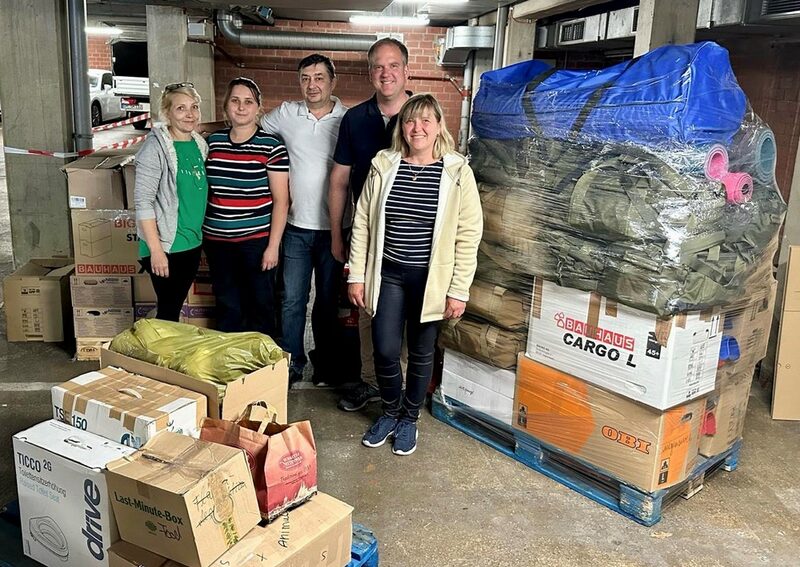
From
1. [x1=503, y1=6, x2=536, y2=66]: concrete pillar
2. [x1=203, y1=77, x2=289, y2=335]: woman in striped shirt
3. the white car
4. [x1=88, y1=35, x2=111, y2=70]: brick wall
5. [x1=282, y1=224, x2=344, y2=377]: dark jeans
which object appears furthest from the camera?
[x1=88, y1=35, x2=111, y2=70]: brick wall

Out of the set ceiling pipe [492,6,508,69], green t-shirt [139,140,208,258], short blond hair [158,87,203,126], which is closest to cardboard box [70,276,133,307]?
green t-shirt [139,140,208,258]

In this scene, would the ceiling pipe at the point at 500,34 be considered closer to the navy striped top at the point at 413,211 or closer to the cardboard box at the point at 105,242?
the cardboard box at the point at 105,242

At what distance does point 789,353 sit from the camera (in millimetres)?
3414

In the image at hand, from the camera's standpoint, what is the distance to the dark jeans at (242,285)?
3045 millimetres

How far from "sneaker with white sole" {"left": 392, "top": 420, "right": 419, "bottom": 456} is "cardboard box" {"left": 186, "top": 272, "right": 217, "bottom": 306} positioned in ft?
4.16

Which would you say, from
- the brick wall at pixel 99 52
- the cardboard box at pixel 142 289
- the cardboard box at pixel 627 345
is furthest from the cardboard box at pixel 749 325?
the brick wall at pixel 99 52

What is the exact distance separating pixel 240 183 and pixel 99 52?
43.2 ft

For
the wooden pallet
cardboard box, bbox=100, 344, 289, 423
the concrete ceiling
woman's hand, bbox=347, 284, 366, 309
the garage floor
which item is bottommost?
the garage floor

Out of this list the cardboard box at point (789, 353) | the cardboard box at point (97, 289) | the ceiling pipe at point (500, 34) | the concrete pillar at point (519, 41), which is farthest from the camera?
the ceiling pipe at point (500, 34)

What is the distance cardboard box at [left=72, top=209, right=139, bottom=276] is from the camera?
12.0 feet

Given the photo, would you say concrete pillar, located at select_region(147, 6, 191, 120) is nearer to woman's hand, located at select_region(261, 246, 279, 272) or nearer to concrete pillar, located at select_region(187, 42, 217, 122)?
concrete pillar, located at select_region(187, 42, 217, 122)

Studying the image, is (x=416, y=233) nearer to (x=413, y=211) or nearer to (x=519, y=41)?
(x=413, y=211)

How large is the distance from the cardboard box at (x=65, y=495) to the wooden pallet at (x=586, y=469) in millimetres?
1598

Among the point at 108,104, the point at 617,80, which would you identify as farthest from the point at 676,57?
the point at 108,104
